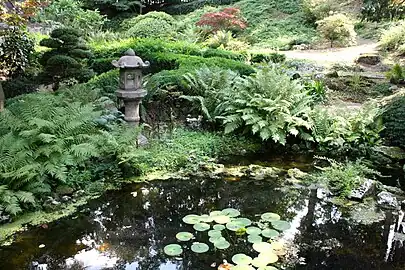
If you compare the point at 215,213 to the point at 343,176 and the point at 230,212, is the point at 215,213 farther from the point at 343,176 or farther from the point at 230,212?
the point at 343,176

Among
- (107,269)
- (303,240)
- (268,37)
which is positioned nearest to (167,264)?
(107,269)

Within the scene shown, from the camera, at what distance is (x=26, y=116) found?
530cm

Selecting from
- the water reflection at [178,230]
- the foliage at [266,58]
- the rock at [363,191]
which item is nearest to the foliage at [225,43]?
the foliage at [266,58]

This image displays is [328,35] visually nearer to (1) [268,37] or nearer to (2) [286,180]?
(1) [268,37]

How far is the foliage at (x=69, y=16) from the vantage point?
16.0 m

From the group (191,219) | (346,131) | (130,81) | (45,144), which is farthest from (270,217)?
(130,81)

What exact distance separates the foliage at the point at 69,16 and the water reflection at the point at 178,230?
467 inches

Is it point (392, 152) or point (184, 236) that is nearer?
point (184, 236)

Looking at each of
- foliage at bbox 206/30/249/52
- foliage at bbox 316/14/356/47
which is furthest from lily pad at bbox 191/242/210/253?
foliage at bbox 316/14/356/47

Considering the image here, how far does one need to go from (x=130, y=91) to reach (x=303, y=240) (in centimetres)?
335

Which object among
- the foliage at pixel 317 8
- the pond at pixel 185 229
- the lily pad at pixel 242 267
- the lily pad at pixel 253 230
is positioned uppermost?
the foliage at pixel 317 8

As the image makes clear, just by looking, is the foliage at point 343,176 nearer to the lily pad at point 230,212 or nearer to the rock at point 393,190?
the rock at point 393,190

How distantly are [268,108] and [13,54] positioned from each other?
18.5 ft

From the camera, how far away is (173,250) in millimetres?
3842
